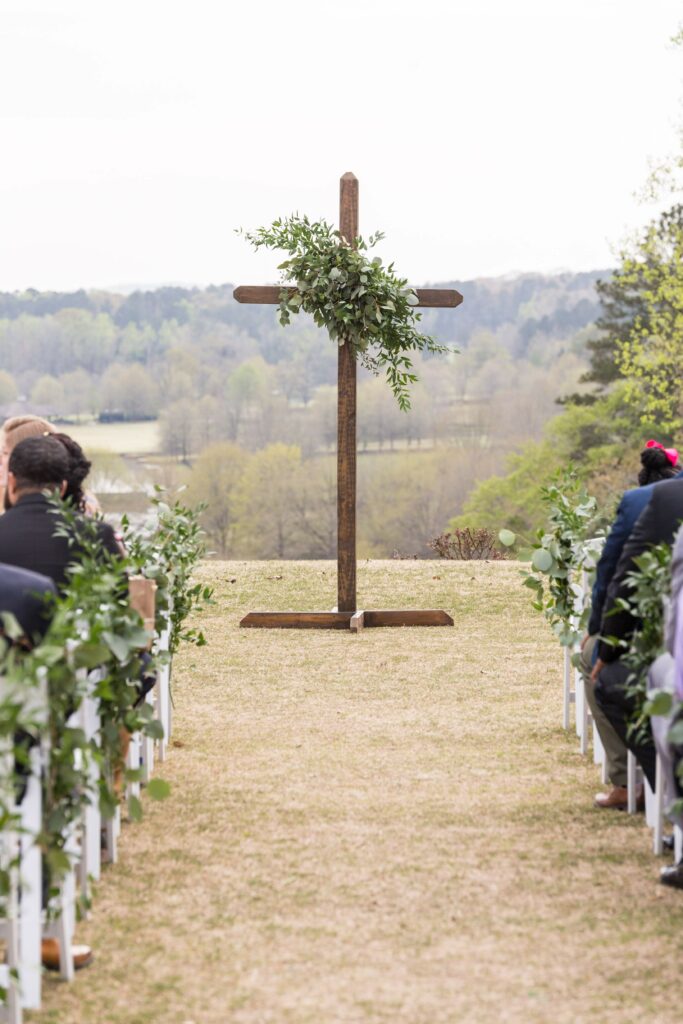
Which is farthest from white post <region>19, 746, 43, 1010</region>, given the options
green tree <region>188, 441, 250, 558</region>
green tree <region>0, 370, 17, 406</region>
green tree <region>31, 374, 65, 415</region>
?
green tree <region>31, 374, 65, 415</region>

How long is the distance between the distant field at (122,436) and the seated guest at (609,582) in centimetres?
5744

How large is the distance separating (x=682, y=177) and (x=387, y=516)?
2776 cm

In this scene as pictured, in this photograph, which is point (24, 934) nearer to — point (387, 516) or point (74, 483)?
point (74, 483)

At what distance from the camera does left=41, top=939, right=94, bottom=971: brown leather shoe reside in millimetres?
3781

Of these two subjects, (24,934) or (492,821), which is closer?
(24,934)

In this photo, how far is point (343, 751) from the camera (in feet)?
20.5

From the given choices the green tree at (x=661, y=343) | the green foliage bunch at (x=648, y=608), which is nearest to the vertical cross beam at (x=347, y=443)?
the green foliage bunch at (x=648, y=608)

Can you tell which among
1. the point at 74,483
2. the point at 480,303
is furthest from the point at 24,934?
the point at 480,303

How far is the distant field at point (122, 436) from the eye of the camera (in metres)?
62.7

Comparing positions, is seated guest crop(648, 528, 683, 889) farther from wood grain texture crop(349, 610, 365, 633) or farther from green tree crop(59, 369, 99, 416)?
green tree crop(59, 369, 99, 416)

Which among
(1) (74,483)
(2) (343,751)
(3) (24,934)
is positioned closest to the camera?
(3) (24,934)

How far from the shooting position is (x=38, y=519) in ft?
15.0

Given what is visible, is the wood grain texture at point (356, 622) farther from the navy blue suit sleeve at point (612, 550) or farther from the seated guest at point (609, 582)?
the navy blue suit sleeve at point (612, 550)

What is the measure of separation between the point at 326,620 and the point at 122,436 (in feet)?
184
